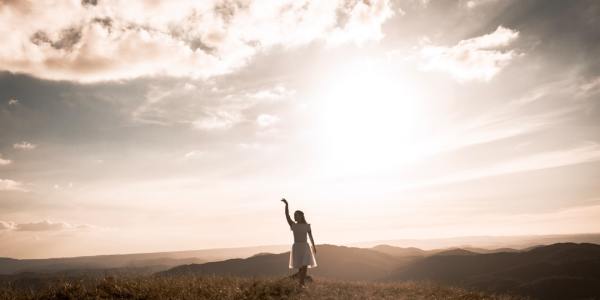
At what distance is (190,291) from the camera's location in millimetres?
9188

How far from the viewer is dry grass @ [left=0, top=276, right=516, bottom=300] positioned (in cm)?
857

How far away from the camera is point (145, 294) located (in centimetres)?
877

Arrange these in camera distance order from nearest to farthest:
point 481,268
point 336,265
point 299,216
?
point 299,216, point 481,268, point 336,265

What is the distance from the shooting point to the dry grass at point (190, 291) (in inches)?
337

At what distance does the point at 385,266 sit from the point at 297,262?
7618 centimetres

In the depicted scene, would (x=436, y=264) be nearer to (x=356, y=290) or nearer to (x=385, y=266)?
(x=385, y=266)

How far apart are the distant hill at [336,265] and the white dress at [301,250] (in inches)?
2518

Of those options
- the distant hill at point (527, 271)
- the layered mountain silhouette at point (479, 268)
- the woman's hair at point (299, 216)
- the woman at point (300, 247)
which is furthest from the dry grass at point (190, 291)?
the distant hill at point (527, 271)

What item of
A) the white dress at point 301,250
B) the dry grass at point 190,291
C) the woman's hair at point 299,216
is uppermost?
the woman's hair at point 299,216

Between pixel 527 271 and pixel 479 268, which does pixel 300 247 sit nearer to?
pixel 527 271

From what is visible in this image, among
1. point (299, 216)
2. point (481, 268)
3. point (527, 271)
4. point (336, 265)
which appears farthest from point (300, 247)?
point (336, 265)

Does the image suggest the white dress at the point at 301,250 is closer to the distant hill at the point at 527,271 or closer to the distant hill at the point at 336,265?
the distant hill at the point at 527,271

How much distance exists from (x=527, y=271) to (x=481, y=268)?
10.7 meters

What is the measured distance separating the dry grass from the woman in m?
0.64
